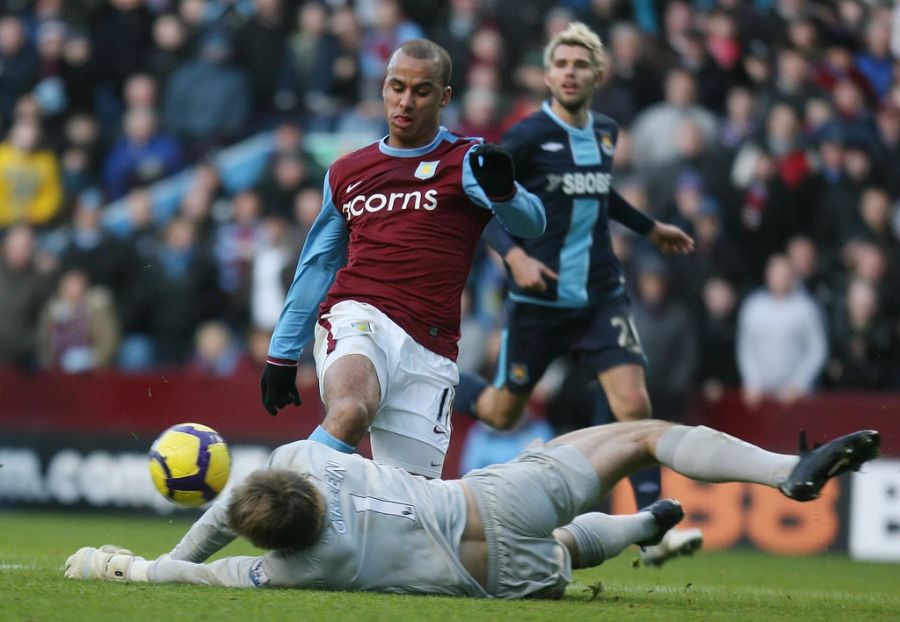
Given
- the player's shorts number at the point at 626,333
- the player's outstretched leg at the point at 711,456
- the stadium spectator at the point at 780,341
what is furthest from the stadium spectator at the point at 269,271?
the player's outstretched leg at the point at 711,456

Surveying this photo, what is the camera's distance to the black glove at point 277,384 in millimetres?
7117

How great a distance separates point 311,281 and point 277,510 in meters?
1.97

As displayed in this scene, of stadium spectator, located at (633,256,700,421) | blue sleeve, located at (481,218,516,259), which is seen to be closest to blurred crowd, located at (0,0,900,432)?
stadium spectator, located at (633,256,700,421)

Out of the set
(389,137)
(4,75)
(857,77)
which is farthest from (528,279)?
(4,75)

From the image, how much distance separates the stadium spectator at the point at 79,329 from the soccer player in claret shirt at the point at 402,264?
6.91 m

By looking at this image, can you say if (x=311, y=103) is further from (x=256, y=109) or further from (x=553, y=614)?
(x=553, y=614)

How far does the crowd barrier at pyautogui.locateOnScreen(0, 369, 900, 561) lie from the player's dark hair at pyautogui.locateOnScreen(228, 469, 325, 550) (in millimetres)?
5553

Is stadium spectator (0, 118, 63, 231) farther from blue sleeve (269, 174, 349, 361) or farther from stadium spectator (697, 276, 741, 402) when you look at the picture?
blue sleeve (269, 174, 349, 361)

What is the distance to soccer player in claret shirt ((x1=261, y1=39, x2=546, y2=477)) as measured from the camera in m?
6.74

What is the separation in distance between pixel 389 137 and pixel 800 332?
566cm

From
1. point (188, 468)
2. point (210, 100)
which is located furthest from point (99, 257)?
point (188, 468)

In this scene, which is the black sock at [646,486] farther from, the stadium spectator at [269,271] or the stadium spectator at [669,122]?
the stadium spectator at [269,271]

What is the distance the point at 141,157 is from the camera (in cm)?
1506

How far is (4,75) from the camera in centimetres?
1598
